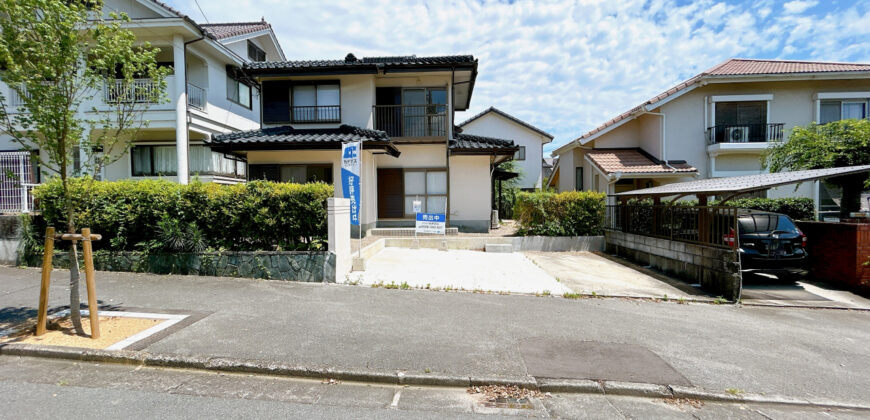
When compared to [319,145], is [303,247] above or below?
below

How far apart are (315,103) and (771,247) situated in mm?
14042

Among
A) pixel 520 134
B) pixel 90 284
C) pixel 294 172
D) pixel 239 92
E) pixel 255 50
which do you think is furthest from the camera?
pixel 520 134

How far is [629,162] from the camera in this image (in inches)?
661

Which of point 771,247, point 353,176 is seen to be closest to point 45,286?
point 353,176

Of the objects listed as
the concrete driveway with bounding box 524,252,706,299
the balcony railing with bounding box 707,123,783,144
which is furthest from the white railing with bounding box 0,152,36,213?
the balcony railing with bounding box 707,123,783,144

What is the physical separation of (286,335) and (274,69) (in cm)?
1133

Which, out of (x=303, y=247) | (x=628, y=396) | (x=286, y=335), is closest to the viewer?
(x=628, y=396)

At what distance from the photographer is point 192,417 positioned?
298 cm

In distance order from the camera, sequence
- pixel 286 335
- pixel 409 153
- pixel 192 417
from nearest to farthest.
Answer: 1. pixel 192 417
2. pixel 286 335
3. pixel 409 153

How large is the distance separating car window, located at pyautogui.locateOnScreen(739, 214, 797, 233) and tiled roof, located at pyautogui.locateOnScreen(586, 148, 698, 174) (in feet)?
26.0

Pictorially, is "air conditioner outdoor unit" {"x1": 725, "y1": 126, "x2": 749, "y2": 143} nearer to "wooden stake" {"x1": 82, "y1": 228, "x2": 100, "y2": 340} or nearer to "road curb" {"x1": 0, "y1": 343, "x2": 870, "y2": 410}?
"road curb" {"x1": 0, "y1": 343, "x2": 870, "y2": 410}

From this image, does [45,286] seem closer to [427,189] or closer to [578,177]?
[427,189]

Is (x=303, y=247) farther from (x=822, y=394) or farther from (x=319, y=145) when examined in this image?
(x=822, y=394)

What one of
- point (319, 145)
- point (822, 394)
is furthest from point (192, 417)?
point (319, 145)
